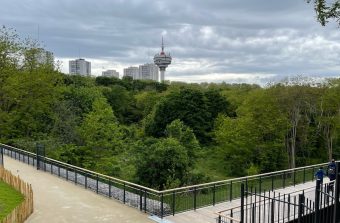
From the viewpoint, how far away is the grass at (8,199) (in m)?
16.9

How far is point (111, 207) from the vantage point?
54.8 ft

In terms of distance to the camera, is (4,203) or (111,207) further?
(4,203)

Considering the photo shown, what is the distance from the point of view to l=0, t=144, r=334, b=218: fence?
15.5 m

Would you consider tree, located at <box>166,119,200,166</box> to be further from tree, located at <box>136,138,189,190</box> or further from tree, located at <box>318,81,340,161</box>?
tree, located at <box>318,81,340,161</box>

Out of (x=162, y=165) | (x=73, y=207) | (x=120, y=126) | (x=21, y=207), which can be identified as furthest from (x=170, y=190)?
(x=120, y=126)

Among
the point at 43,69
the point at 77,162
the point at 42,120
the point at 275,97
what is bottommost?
the point at 77,162

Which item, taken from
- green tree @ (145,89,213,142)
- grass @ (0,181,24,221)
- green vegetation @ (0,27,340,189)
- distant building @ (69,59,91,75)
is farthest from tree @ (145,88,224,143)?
distant building @ (69,59,91,75)

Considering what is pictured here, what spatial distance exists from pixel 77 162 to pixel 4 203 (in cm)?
1971

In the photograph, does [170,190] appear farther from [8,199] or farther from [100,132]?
[100,132]

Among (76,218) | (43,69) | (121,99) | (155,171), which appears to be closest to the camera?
(76,218)

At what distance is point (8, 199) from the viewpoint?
18.8m

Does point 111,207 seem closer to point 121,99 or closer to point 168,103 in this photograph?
point 168,103

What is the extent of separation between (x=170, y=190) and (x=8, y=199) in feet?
29.0

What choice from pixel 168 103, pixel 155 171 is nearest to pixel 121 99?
pixel 168 103
